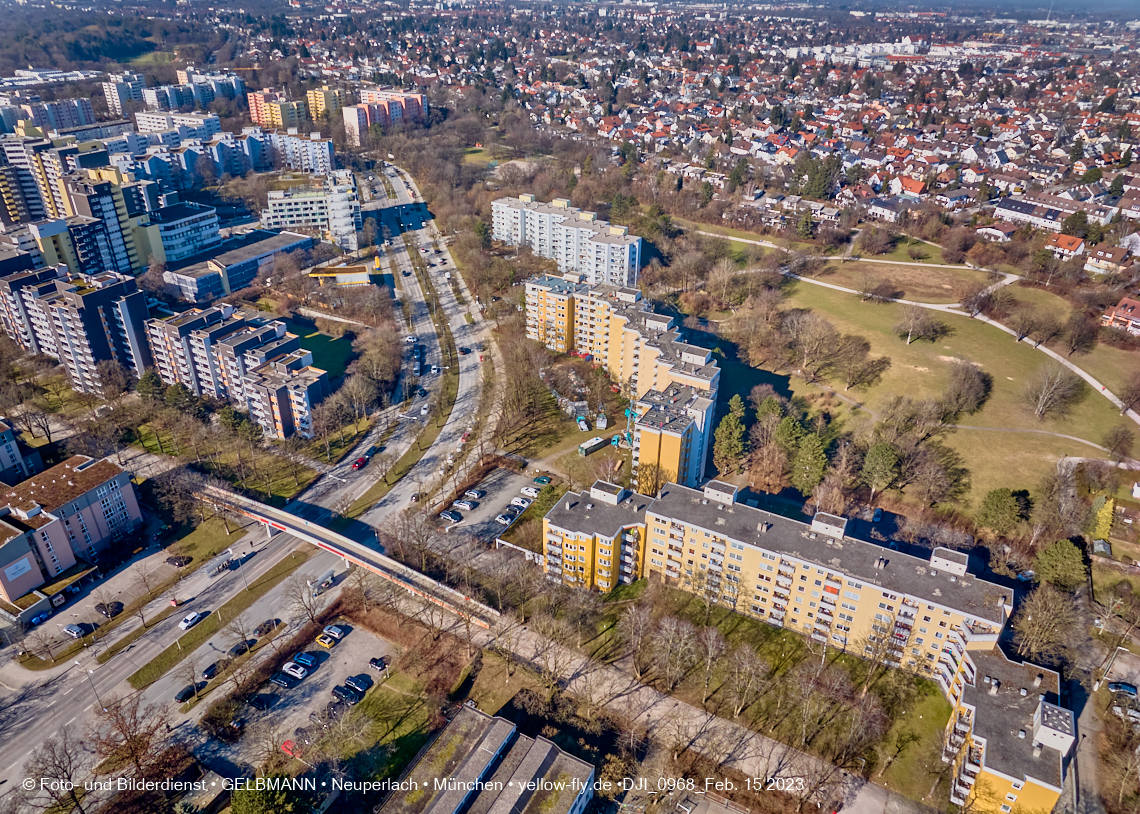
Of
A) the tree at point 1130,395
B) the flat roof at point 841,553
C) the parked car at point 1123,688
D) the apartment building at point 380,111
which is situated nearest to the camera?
the flat roof at point 841,553

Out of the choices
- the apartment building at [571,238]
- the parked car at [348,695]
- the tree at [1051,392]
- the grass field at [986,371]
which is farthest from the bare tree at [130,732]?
the tree at [1051,392]

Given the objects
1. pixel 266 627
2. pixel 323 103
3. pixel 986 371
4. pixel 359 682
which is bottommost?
pixel 359 682

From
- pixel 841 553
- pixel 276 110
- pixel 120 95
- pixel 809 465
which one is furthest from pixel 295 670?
pixel 120 95

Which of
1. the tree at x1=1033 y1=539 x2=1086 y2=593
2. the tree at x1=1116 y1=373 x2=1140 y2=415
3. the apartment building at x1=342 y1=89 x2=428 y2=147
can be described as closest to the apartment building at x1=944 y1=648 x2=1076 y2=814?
the tree at x1=1033 y1=539 x2=1086 y2=593

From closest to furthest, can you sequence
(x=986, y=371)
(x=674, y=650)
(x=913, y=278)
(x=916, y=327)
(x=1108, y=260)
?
(x=674, y=650) < (x=986, y=371) < (x=916, y=327) < (x=1108, y=260) < (x=913, y=278)

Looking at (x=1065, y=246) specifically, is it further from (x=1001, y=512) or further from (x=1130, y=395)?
(x=1001, y=512)

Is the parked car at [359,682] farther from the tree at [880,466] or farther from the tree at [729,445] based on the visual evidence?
the tree at [880,466]

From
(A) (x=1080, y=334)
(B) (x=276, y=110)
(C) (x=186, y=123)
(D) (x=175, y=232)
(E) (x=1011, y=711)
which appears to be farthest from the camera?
(B) (x=276, y=110)
